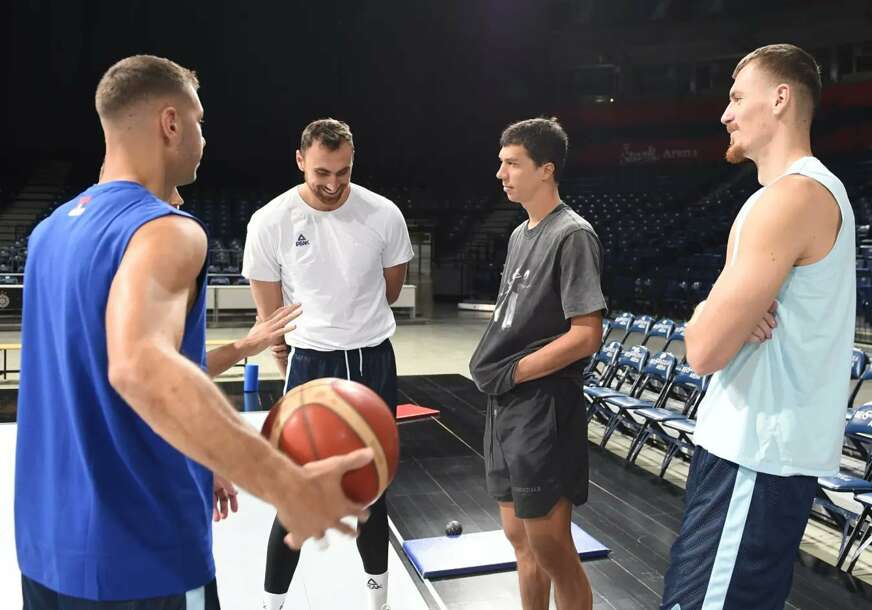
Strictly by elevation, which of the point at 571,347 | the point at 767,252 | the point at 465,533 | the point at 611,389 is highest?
the point at 767,252

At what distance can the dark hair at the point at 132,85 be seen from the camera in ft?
4.43

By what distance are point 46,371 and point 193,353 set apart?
25cm

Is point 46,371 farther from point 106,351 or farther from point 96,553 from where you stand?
point 96,553

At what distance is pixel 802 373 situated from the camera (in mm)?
1558

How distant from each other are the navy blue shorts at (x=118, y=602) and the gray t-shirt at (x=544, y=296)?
1209 mm

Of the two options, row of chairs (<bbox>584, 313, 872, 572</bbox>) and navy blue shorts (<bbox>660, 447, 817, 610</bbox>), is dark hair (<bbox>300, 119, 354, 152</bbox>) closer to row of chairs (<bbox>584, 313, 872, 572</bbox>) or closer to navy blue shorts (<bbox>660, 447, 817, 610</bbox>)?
navy blue shorts (<bbox>660, 447, 817, 610</bbox>)

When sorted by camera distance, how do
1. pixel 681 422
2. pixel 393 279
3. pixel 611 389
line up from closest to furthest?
pixel 393 279, pixel 681 422, pixel 611 389

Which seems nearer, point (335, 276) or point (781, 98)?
point (781, 98)

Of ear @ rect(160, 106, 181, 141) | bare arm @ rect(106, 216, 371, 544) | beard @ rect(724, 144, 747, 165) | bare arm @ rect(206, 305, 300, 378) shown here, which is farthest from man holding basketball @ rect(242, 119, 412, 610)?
bare arm @ rect(106, 216, 371, 544)

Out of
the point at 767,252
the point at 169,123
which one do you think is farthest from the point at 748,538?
the point at 169,123

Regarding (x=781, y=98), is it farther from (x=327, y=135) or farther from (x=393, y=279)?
(x=393, y=279)

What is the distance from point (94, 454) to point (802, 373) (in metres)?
1.40

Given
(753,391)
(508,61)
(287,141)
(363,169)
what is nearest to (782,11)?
(508,61)

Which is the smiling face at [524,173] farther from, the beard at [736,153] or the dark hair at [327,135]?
the beard at [736,153]
